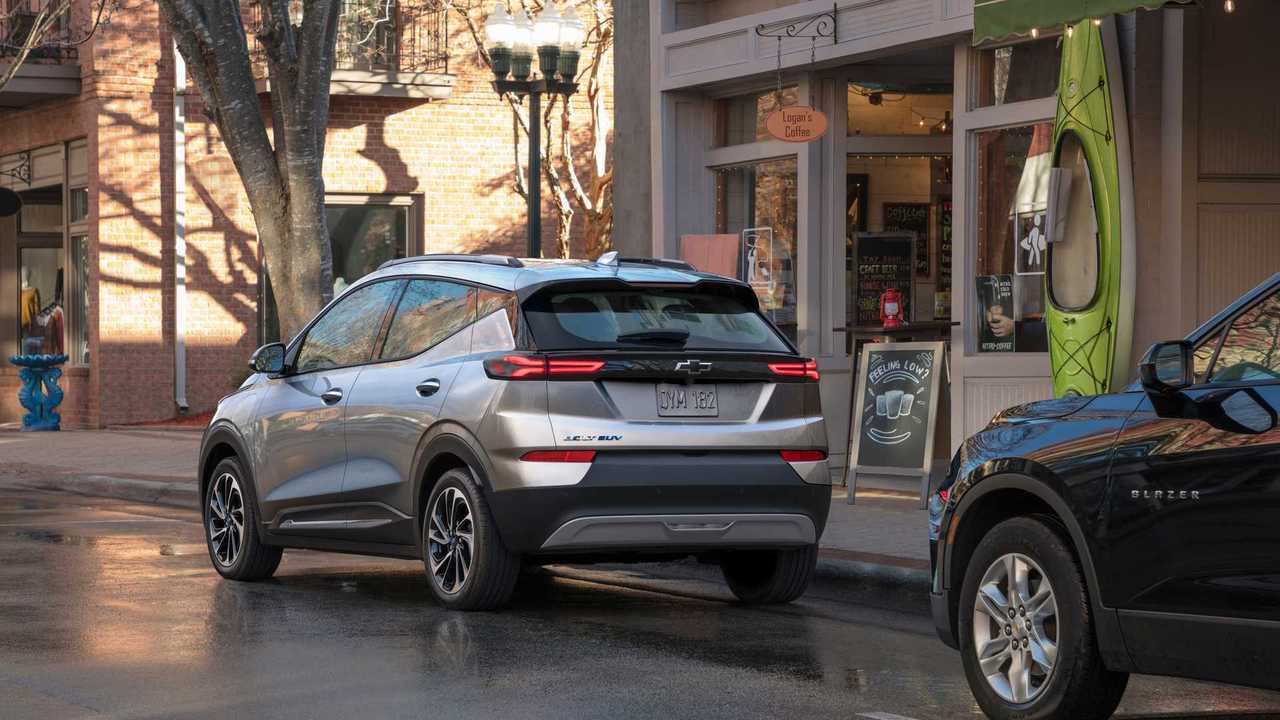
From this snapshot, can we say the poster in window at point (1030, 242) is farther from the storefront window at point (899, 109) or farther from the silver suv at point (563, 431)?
the silver suv at point (563, 431)

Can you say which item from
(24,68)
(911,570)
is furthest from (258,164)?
(24,68)

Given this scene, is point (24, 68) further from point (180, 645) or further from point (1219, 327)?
point (1219, 327)

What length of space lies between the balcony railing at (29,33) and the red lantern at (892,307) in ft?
47.0

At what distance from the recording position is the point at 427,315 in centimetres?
986

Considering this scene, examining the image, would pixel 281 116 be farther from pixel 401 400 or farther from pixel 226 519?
pixel 401 400

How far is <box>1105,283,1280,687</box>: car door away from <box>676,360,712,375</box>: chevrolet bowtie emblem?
3.12m

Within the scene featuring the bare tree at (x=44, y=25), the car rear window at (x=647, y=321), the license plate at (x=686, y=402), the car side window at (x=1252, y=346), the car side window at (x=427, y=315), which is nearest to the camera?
the car side window at (x=1252, y=346)

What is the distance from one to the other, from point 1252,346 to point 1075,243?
6.91m

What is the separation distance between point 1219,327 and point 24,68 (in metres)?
23.3

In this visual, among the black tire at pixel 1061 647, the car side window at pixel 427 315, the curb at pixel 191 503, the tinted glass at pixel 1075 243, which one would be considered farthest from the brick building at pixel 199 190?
the black tire at pixel 1061 647

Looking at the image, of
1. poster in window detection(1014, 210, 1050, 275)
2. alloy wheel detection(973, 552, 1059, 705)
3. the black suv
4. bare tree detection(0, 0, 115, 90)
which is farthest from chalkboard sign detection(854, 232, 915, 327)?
bare tree detection(0, 0, 115, 90)

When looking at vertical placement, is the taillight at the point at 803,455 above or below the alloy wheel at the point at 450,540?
above

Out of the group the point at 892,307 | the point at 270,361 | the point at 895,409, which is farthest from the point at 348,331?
the point at 892,307

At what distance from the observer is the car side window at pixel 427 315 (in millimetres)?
9609
